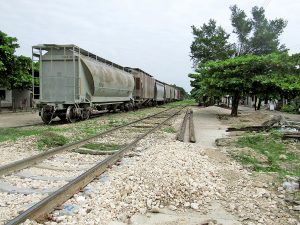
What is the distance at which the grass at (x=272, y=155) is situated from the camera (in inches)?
297

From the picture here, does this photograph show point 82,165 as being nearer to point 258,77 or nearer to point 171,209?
point 171,209

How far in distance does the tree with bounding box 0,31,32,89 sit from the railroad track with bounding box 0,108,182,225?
63.8ft

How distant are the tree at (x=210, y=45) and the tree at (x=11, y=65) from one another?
70.4 feet

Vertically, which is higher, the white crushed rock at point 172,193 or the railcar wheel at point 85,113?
the railcar wheel at point 85,113

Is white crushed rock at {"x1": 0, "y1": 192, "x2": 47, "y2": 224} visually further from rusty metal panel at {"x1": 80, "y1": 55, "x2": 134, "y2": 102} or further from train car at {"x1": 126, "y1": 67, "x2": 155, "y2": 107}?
train car at {"x1": 126, "y1": 67, "x2": 155, "y2": 107}

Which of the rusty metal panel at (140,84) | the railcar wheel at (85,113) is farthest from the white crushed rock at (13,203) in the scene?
the rusty metal panel at (140,84)

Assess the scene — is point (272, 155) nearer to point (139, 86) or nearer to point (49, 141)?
point (49, 141)

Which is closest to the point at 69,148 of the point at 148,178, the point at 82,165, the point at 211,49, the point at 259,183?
the point at 82,165

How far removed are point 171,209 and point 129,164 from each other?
8.96 feet

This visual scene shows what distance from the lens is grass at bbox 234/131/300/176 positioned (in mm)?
7547

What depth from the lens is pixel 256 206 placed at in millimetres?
5000

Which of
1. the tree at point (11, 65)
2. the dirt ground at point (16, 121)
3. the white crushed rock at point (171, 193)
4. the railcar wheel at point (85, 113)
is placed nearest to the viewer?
the white crushed rock at point (171, 193)

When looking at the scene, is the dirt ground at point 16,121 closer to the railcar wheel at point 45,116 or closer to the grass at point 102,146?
the railcar wheel at point 45,116

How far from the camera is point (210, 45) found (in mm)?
45344
